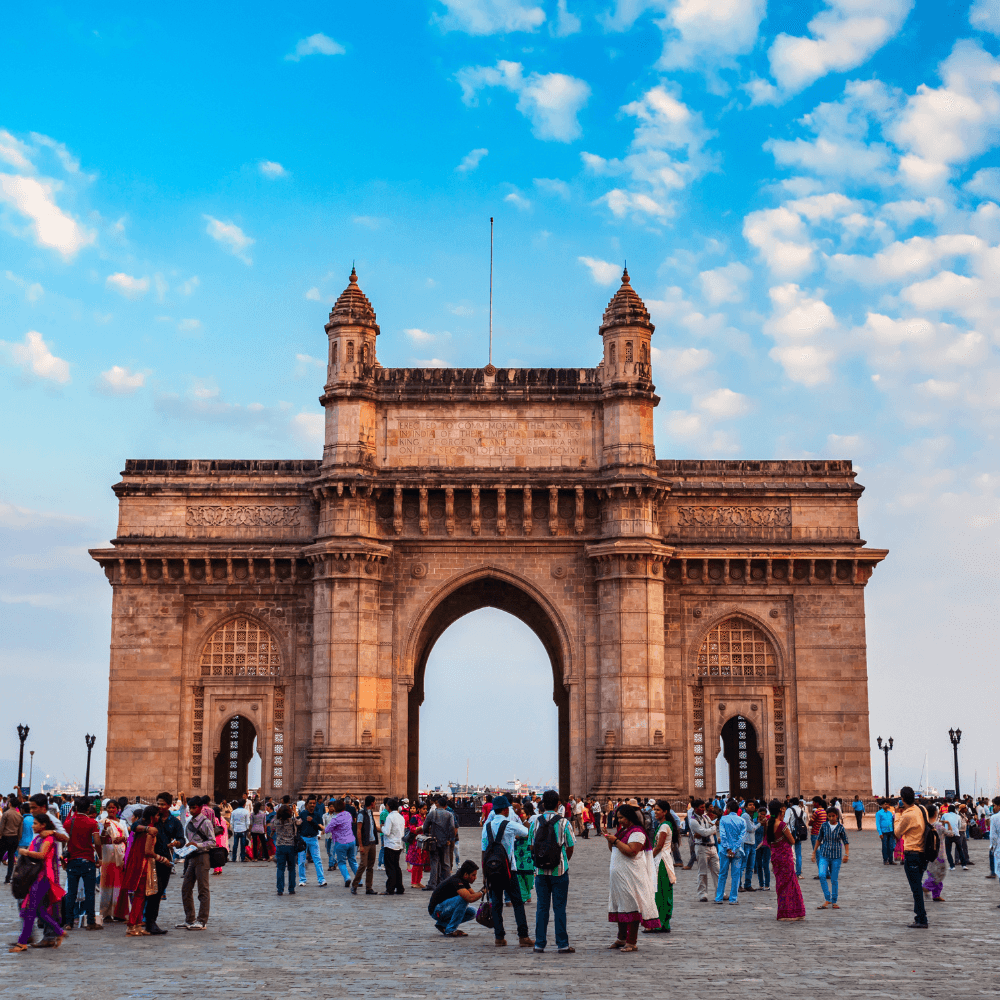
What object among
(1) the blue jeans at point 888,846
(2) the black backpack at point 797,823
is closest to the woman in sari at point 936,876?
(2) the black backpack at point 797,823

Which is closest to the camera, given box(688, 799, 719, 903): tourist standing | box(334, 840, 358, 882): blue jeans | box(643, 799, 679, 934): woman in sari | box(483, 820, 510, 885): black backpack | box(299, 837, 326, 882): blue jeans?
box(483, 820, 510, 885): black backpack

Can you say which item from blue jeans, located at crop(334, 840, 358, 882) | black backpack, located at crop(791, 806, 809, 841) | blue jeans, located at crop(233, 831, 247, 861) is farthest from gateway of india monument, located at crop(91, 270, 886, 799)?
blue jeans, located at crop(334, 840, 358, 882)

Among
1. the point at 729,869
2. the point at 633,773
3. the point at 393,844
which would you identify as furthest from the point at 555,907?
the point at 633,773

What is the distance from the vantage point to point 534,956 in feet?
48.1

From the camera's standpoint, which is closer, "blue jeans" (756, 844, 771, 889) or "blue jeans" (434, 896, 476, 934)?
"blue jeans" (434, 896, 476, 934)

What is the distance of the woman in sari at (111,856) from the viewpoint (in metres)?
17.4

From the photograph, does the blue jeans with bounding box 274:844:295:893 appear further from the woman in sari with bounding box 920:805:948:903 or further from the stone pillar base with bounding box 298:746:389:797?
the stone pillar base with bounding box 298:746:389:797

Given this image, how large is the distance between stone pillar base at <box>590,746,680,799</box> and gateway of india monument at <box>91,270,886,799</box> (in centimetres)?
100

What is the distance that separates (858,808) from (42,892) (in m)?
30.0

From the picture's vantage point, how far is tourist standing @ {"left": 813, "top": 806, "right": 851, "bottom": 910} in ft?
63.2

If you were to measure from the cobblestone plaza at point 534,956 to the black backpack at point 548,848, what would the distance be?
101 centimetres

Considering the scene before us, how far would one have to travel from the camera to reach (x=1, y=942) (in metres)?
15.7

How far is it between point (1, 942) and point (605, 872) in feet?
45.2

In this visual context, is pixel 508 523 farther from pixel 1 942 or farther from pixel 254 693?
pixel 1 942
